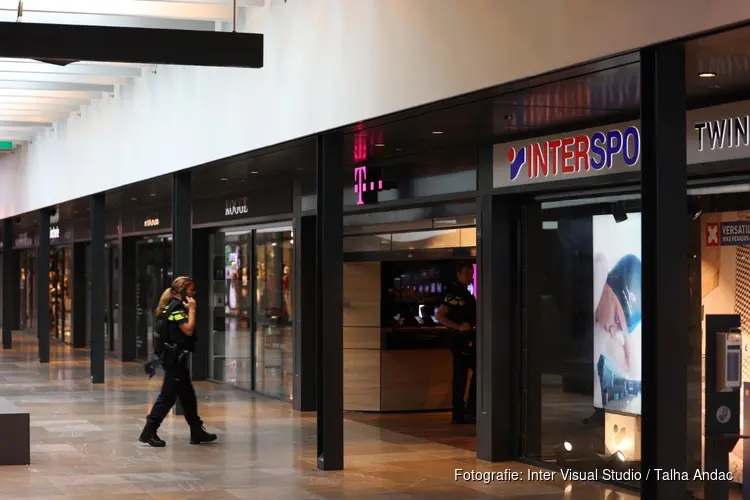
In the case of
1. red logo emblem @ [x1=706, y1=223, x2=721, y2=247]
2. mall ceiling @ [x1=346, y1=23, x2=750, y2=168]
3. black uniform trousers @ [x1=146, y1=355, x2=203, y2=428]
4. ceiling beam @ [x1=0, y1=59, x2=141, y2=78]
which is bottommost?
black uniform trousers @ [x1=146, y1=355, x2=203, y2=428]

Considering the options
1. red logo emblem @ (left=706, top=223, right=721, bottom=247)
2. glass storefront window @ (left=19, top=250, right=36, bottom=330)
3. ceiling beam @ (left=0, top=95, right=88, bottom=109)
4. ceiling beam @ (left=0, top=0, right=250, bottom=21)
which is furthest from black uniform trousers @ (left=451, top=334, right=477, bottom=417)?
glass storefront window @ (left=19, top=250, right=36, bottom=330)

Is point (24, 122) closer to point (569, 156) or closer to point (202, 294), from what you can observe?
point (202, 294)

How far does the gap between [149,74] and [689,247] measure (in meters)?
8.62

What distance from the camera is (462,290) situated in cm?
1448

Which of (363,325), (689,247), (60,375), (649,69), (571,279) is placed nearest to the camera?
(649,69)

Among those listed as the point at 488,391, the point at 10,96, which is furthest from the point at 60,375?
the point at 488,391

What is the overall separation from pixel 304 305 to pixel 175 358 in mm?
3744

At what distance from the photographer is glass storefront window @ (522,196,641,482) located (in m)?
10.1

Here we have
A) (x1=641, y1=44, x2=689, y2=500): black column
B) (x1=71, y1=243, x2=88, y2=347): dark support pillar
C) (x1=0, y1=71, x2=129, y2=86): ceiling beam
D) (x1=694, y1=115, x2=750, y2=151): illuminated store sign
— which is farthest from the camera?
(x1=71, y1=243, x2=88, y2=347): dark support pillar

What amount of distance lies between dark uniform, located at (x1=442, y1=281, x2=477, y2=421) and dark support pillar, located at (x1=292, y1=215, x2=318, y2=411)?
2.20m

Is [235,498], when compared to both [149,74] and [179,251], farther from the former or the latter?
[149,74]

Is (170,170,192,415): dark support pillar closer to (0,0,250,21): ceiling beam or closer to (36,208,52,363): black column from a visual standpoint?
(0,0,250,21): ceiling beam

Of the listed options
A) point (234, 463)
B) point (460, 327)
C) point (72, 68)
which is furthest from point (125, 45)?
point (460, 327)

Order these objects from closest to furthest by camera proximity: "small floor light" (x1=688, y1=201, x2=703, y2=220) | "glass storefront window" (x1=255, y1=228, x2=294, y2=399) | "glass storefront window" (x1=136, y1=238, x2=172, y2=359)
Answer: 1. "small floor light" (x1=688, y1=201, x2=703, y2=220)
2. "glass storefront window" (x1=255, y1=228, x2=294, y2=399)
3. "glass storefront window" (x1=136, y1=238, x2=172, y2=359)
